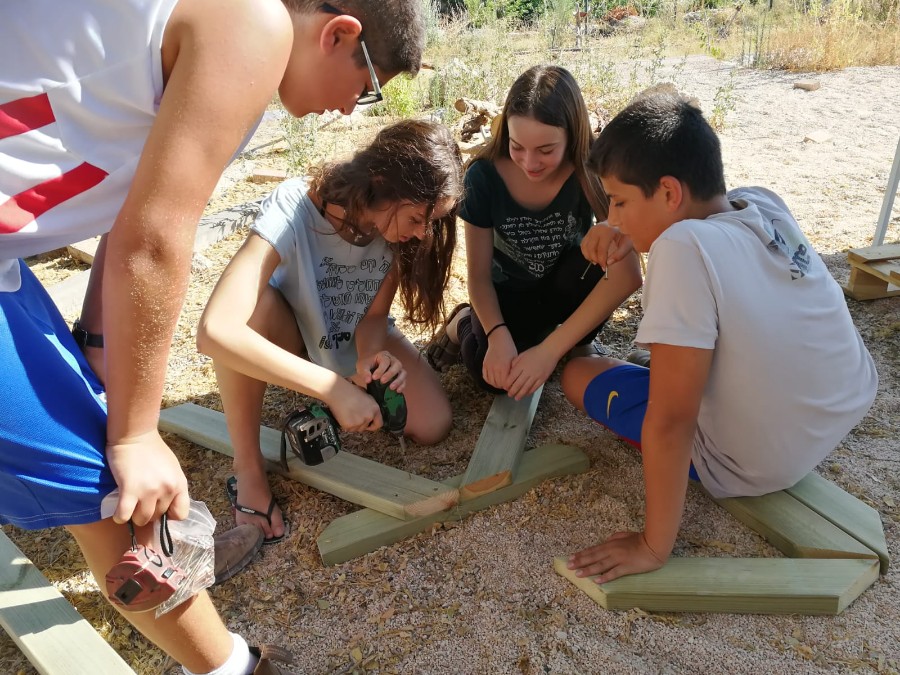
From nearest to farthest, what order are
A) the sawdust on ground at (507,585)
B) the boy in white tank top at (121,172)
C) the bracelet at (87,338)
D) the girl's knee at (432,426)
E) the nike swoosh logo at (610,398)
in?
the boy in white tank top at (121,172) < the bracelet at (87,338) < the sawdust on ground at (507,585) < the nike swoosh logo at (610,398) < the girl's knee at (432,426)

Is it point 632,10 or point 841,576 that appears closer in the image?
point 841,576

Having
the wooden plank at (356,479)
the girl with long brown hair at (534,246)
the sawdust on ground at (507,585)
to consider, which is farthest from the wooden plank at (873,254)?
the wooden plank at (356,479)

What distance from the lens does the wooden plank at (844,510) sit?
6.10 feet

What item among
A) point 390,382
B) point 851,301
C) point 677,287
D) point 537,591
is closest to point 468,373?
point 390,382

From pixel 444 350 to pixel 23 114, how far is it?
2224 mm

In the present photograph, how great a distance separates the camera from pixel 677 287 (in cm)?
164

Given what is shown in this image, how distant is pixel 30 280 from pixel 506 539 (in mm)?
1420

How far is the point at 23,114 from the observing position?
98 cm

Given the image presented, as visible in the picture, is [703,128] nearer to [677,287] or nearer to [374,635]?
[677,287]

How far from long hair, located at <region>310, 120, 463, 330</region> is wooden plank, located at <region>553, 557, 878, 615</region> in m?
1.20

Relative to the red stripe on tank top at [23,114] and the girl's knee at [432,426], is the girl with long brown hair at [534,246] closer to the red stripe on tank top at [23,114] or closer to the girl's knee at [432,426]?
the girl's knee at [432,426]

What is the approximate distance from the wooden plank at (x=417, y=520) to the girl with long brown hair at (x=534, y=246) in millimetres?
264

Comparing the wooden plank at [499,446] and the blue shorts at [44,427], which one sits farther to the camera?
the wooden plank at [499,446]

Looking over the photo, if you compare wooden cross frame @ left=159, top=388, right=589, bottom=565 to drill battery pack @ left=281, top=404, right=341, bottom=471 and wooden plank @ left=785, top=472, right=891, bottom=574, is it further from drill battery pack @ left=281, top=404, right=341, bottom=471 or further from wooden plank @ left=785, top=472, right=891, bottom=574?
wooden plank @ left=785, top=472, right=891, bottom=574
